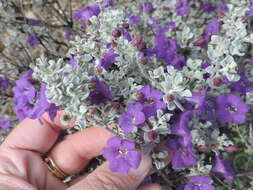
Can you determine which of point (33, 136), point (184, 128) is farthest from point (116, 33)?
point (33, 136)

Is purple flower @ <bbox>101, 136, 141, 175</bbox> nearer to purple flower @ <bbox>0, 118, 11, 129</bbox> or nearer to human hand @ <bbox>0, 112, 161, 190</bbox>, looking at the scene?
human hand @ <bbox>0, 112, 161, 190</bbox>

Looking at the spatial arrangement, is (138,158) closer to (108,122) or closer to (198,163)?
(108,122)

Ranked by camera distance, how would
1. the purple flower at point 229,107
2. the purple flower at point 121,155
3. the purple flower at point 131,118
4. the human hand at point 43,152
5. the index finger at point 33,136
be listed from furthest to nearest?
the index finger at point 33,136
the human hand at point 43,152
the purple flower at point 229,107
the purple flower at point 121,155
the purple flower at point 131,118

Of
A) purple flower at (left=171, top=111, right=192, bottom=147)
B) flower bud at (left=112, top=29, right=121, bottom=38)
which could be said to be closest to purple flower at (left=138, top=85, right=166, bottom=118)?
purple flower at (left=171, top=111, right=192, bottom=147)

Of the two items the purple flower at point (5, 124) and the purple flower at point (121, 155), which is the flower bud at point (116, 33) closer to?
the purple flower at point (121, 155)

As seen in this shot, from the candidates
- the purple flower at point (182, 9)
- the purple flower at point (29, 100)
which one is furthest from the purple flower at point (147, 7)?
the purple flower at point (29, 100)

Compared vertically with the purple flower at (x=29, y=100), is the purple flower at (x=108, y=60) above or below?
above

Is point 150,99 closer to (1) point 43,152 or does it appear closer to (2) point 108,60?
(2) point 108,60
